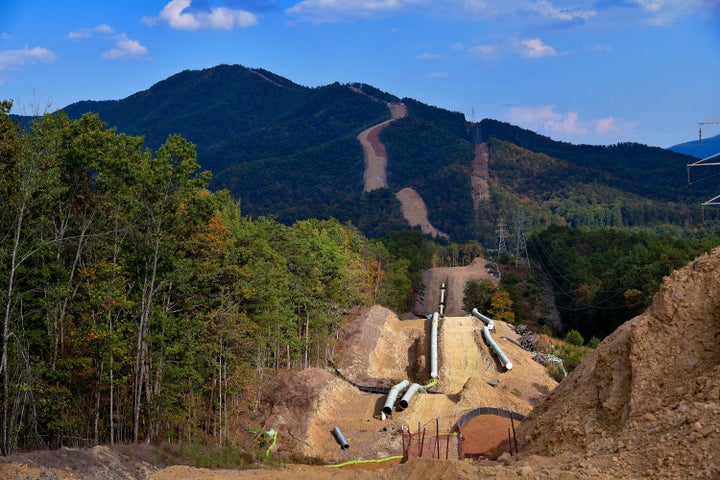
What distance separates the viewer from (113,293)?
27547 millimetres

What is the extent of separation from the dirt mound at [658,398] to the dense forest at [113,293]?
48.2ft

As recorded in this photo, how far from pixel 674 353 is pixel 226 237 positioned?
21.7m

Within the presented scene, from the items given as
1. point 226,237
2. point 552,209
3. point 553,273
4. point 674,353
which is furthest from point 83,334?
point 552,209

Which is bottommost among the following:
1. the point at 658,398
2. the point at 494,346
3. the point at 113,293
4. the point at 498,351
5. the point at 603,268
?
the point at 498,351

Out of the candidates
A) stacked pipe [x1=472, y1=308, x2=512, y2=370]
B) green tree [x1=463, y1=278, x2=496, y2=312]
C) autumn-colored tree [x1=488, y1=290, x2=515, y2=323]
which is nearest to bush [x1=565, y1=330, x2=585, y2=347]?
stacked pipe [x1=472, y1=308, x2=512, y2=370]

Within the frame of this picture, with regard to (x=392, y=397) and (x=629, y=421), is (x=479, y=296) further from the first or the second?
(x=629, y=421)

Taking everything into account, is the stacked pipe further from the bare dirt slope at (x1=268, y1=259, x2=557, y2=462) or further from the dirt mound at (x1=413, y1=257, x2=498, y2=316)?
→ the dirt mound at (x1=413, y1=257, x2=498, y2=316)

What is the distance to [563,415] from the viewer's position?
24.6 m

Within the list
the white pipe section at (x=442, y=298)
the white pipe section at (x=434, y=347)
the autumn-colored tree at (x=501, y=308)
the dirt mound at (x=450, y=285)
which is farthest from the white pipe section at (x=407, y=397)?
the white pipe section at (x=442, y=298)

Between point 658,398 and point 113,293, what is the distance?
62.2ft

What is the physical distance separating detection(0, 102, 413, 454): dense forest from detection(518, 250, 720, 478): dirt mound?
1468cm

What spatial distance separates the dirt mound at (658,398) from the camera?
18094 mm

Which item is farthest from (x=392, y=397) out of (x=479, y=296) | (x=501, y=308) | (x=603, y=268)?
(x=603, y=268)

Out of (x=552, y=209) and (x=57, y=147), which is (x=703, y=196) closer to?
(x=552, y=209)
